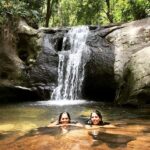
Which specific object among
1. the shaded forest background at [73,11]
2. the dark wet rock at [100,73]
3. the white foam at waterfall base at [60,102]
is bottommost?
the white foam at waterfall base at [60,102]

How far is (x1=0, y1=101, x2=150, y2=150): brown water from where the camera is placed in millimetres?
6586

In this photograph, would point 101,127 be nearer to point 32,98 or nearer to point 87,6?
point 32,98

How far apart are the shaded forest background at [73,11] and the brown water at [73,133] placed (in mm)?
4767

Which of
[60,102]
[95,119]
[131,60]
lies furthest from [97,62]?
[95,119]

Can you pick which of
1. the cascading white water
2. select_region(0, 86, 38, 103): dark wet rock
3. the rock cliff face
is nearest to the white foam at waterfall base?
the cascading white water

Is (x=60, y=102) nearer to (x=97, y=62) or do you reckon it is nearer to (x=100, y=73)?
(x=100, y=73)

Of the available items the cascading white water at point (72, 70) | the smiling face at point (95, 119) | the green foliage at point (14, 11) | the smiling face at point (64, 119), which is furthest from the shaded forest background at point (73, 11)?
the smiling face at point (95, 119)

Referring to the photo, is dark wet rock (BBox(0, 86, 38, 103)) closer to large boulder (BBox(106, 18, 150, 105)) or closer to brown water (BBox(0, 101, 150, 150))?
brown water (BBox(0, 101, 150, 150))

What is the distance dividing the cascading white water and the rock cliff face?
0.26 m

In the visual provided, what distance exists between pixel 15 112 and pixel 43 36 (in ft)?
21.9

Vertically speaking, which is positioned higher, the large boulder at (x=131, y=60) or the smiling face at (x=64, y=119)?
the large boulder at (x=131, y=60)

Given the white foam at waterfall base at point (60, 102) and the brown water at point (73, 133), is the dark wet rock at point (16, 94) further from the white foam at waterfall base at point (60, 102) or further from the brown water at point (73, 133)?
the brown water at point (73, 133)

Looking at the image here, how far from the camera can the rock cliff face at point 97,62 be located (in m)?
14.3

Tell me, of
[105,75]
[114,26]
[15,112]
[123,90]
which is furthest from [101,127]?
[114,26]
